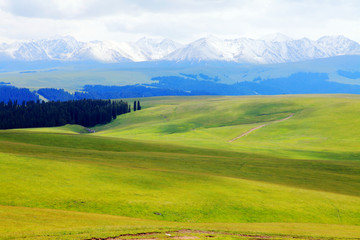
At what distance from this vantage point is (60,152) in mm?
66125

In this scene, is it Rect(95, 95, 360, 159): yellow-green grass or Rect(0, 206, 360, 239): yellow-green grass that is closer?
Rect(0, 206, 360, 239): yellow-green grass

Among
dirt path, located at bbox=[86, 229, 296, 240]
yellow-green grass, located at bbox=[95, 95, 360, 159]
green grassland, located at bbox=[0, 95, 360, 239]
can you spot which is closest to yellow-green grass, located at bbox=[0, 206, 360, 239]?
green grassland, located at bbox=[0, 95, 360, 239]

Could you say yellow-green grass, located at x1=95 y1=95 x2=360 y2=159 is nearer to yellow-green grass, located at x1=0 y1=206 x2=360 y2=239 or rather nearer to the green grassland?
the green grassland

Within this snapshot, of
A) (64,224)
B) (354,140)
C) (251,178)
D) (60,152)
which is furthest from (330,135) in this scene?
(64,224)

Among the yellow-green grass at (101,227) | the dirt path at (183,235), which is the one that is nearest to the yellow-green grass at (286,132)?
the yellow-green grass at (101,227)

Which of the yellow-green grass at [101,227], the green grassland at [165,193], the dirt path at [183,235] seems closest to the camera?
the yellow-green grass at [101,227]

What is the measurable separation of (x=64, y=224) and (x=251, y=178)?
35539 millimetres

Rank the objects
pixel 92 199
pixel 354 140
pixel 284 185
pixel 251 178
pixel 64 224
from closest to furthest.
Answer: pixel 64 224
pixel 92 199
pixel 284 185
pixel 251 178
pixel 354 140

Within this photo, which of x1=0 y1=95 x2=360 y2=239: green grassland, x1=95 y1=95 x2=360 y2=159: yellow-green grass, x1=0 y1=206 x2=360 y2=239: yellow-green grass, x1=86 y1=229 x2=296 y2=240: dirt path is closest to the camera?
x1=0 y1=206 x2=360 y2=239: yellow-green grass

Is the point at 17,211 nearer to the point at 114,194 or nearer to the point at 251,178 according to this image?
the point at 114,194

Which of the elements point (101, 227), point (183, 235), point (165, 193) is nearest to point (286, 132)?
point (165, 193)

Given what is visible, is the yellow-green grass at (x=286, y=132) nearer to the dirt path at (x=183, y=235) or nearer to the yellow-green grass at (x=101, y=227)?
the yellow-green grass at (x=101, y=227)

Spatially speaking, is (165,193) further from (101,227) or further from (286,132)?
(286,132)

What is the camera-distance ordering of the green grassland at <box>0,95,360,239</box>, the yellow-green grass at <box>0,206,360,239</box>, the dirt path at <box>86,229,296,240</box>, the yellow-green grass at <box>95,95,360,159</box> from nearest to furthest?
the yellow-green grass at <box>0,206,360,239</box> → the dirt path at <box>86,229,296,240</box> → the green grassland at <box>0,95,360,239</box> → the yellow-green grass at <box>95,95,360,159</box>
